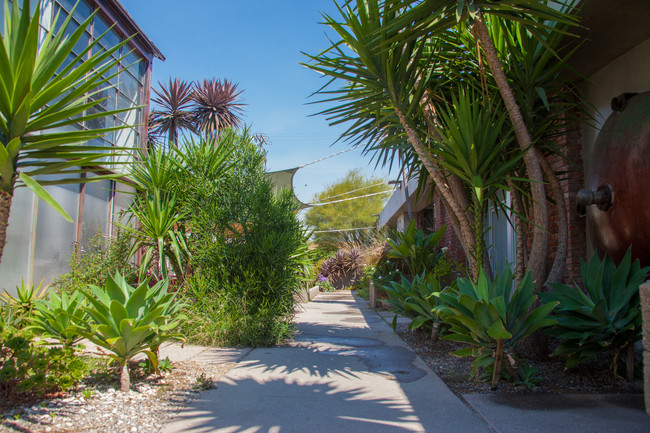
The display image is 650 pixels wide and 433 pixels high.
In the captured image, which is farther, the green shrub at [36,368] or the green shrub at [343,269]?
the green shrub at [343,269]

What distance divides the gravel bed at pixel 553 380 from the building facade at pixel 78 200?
3744 mm

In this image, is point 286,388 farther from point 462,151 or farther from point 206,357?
point 462,151

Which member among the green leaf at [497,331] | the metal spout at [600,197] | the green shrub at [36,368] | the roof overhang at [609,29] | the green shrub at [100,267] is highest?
the roof overhang at [609,29]

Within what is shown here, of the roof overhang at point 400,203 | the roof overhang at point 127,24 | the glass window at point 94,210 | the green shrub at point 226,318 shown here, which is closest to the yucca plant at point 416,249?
the green shrub at point 226,318

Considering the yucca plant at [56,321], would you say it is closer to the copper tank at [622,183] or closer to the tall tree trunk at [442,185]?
the tall tree trunk at [442,185]

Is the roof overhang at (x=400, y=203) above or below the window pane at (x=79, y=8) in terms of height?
below

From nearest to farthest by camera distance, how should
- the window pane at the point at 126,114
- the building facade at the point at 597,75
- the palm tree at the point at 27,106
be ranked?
1. the palm tree at the point at 27,106
2. the building facade at the point at 597,75
3. the window pane at the point at 126,114

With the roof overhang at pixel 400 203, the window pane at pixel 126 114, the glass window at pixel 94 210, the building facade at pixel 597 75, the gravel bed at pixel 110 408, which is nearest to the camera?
the gravel bed at pixel 110 408

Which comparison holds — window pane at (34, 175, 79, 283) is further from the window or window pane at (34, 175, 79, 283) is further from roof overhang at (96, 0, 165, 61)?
roof overhang at (96, 0, 165, 61)

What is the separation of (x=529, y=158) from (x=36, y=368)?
4.03 meters

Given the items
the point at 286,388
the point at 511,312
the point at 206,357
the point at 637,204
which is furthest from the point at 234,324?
the point at 637,204

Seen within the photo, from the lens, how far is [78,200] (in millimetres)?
8125

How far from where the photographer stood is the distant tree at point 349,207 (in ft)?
131

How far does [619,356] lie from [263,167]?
15.4 feet
